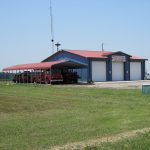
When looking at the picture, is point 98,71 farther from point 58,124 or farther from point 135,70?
point 58,124

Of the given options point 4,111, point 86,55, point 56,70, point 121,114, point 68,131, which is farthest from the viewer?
point 86,55

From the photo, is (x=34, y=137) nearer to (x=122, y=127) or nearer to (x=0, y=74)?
(x=122, y=127)

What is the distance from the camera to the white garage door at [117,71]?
58.0 metres

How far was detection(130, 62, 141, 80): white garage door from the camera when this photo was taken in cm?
6027

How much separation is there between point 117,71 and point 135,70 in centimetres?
343

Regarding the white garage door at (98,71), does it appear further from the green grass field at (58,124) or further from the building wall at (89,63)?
the green grass field at (58,124)

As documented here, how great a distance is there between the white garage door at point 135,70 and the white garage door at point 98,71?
5.43 m

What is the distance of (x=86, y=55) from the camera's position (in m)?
54.9

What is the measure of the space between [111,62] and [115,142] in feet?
157

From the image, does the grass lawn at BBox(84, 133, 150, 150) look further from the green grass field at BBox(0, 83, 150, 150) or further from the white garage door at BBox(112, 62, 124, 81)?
the white garage door at BBox(112, 62, 124, 81)

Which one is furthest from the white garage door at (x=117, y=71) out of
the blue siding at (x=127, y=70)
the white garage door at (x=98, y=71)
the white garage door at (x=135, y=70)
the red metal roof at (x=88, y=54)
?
the red metal roof at (x=88, y=54)

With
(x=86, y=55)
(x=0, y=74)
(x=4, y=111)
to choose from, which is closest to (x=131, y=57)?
(x=86, y=55)

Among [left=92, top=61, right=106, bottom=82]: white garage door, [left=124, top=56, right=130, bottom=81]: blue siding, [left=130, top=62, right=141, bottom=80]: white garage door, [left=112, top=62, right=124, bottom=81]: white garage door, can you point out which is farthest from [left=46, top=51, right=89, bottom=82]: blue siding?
[left=130, top=62, right=141, bottom=80]: white garage door

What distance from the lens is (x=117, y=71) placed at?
58500 mm
